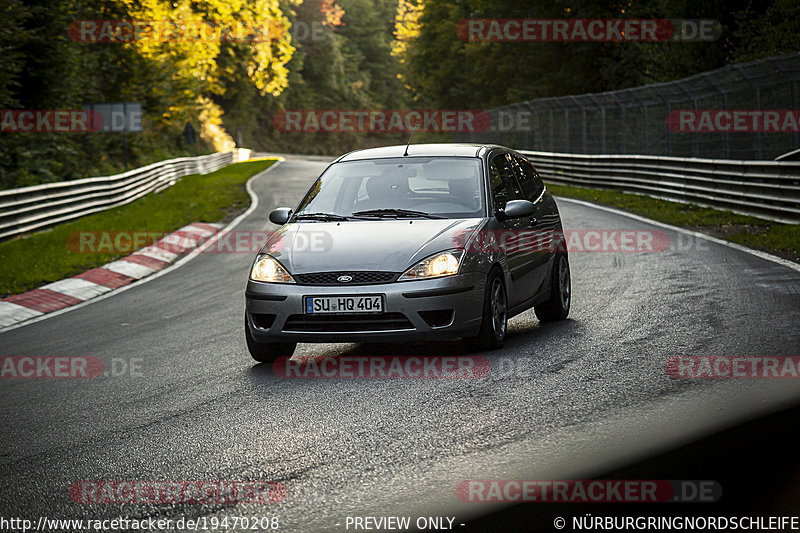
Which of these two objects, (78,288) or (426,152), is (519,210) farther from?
(78,288)

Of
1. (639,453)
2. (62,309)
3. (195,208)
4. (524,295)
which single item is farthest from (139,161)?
(639,453)

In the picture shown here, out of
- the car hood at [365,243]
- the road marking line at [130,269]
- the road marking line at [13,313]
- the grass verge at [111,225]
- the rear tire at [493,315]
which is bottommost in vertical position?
the road marking line at [13,313]

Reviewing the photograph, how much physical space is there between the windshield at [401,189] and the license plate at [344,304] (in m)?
1.15

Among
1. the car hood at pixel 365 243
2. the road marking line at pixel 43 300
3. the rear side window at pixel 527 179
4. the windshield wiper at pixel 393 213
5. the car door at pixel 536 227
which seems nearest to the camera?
the car hood at pixel 365 243

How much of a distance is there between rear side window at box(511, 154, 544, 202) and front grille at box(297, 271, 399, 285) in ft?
7.92

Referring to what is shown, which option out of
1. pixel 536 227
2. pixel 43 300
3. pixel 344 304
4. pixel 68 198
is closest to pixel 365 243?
pixel 344 304

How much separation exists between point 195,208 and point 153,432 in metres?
20.9

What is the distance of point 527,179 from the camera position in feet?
A: 31.8

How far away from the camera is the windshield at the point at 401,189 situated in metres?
8.29

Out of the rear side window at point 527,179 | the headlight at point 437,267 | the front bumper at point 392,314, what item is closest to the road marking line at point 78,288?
the rear side window at point 527,179

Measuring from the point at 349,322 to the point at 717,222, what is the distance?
478 inches

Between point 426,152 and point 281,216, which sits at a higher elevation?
point 426,152

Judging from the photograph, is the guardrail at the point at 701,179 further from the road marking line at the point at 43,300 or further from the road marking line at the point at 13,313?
the road marking line at the point at 13,313

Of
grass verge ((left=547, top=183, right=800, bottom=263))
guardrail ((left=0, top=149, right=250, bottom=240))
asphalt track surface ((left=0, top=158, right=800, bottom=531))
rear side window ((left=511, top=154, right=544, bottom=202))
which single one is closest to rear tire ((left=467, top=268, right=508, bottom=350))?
asphalt track surface ((left=0, top=158, right=800, bottom=531))
